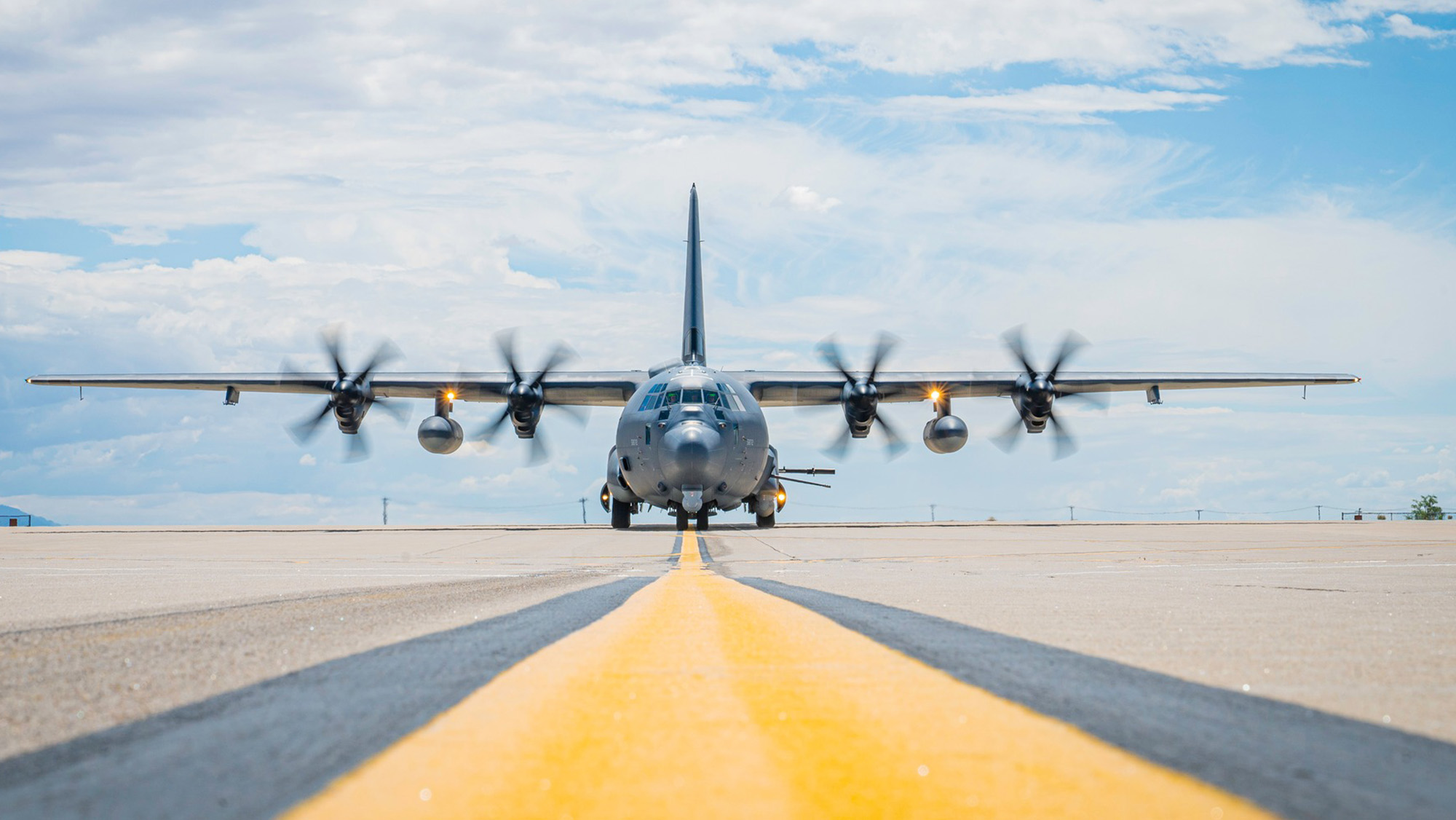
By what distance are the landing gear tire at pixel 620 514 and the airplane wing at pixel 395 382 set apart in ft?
17.0

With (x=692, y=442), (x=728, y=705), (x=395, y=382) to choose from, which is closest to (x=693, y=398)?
(x=692, y=442)

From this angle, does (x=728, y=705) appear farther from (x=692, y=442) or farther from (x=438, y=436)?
(x=438, y=436)

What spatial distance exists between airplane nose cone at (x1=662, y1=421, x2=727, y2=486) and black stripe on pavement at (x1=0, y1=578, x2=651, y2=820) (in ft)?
77.9

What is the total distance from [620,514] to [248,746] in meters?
32.7

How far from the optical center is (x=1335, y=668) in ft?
12.6

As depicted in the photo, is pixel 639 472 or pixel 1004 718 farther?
pixel 639 472

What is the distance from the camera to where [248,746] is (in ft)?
7.66

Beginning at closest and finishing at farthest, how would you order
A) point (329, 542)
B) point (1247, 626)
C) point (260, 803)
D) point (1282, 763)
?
1. point (260, 803)
2. point (1282, 763)
3. point (1247, 626)
4. point (329, 542)

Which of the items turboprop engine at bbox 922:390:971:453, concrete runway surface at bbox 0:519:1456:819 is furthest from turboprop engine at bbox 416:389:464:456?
concrete runway surface at bbox 0:519:1456:819

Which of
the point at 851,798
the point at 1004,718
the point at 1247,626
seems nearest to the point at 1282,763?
the point at 1004,718

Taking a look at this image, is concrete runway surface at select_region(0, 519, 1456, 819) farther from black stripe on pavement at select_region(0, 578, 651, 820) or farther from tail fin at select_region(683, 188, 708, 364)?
tail fin at select_region(683, 188, 708, 364)

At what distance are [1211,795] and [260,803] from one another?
5.42ft

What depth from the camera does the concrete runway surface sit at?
6.24 feet

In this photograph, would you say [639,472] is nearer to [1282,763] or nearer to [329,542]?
[329,542]
